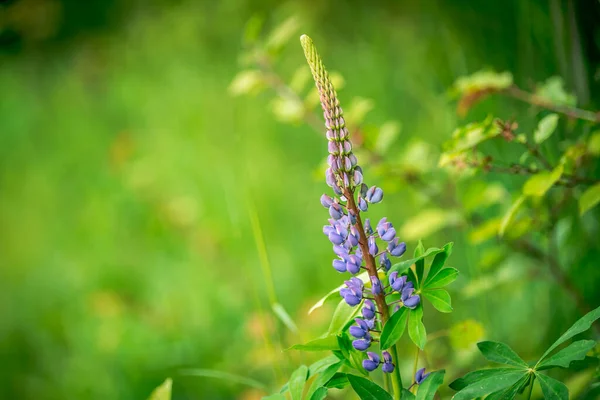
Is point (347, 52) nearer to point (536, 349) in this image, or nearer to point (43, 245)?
point (43, 245)

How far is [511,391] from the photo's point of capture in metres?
0.93

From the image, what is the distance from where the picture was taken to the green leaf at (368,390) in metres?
0.91

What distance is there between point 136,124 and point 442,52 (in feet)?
6.91

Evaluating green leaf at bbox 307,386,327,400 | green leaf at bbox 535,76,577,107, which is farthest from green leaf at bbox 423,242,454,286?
green leaf at bbox 535,76,577,107

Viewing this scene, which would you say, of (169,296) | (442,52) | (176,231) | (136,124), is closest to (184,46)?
(136,124)

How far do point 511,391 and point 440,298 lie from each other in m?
0.18

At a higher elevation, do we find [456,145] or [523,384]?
[456,145]

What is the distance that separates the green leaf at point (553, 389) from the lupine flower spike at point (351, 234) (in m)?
0.22

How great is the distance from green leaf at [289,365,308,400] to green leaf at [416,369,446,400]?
19 cm

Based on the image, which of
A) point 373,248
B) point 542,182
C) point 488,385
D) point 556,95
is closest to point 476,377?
point 488,385

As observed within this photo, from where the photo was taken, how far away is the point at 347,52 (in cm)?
339

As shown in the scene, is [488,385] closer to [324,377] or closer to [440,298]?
[440,298]

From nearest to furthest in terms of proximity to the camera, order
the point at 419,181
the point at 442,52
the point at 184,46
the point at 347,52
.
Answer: the point at 419,181, the point at 442,52, the point at 347,52, the point at 184,46

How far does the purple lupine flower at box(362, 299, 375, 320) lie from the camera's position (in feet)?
3.04
